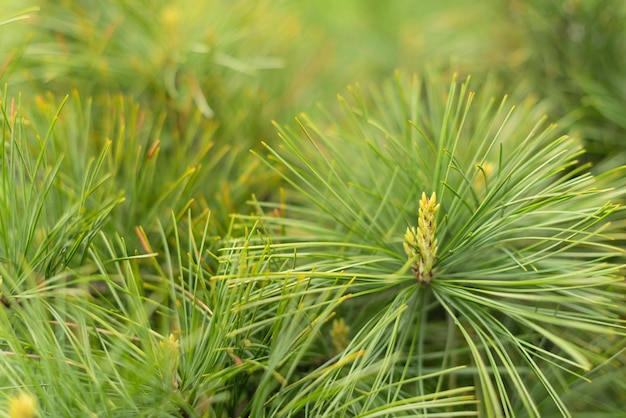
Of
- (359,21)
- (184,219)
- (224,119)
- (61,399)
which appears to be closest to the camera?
(61,399)

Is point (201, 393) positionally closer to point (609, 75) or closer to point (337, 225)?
point (337, 225)

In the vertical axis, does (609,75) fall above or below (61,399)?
above

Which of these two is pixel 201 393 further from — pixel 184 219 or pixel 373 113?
pixel 373 113

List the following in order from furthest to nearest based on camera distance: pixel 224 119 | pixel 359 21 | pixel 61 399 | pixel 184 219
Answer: pixel 359 21
pixel 224 119
pixel 184 219
pixel 61 399

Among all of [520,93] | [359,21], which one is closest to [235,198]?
[520,93]

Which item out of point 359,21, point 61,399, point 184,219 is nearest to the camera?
point 61,399

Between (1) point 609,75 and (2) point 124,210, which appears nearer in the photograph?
(2) point 124,210

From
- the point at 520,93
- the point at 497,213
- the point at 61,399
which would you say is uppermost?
the point at 520,93

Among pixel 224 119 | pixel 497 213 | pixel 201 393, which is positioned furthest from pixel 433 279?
pixel 224 119

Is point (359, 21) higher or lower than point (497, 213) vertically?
higher
